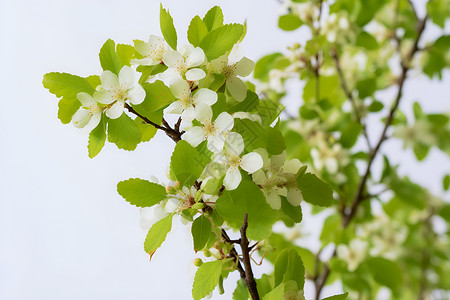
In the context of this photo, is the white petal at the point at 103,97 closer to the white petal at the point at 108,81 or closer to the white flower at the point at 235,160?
the white petal at the point at 108,81

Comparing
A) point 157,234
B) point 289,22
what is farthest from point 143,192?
point 289,22

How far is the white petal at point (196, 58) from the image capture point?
554mm

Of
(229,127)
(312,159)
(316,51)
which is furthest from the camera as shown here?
(312,159)

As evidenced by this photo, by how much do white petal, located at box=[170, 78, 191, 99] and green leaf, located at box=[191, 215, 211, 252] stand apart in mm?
132

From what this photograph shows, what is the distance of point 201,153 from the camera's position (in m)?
0.56

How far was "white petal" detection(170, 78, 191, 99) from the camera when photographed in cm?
55

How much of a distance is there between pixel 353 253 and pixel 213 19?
818mm

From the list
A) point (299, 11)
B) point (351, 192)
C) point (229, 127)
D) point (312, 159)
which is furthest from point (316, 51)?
point (229, 127)

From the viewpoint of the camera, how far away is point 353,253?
126 centimetres

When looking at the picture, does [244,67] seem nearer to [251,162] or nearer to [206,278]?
[251,162]

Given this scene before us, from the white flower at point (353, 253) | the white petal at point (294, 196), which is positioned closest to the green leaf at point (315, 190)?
the white petal at point (294, 196)

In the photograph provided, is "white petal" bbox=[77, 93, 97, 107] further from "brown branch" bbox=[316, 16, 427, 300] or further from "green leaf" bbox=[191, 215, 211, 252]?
"brown branch" bbox=[316, 16, 427, 300]

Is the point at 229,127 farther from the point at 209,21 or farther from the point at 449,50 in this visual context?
the point at 449,50

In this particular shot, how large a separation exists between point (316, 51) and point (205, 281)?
0.76 m
